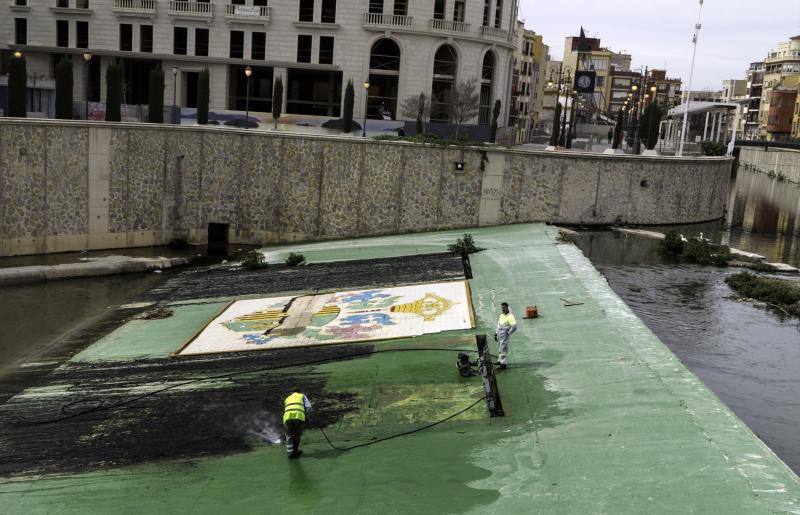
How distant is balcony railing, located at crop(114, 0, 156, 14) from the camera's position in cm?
7556

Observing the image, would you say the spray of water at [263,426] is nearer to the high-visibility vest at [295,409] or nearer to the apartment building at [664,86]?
the high-visibility vest at [295,409]

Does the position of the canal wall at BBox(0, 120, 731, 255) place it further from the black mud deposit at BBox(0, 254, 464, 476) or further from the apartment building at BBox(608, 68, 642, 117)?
the apartment building at BBox(608, 68, 642, 117)

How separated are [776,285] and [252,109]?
5413 cm

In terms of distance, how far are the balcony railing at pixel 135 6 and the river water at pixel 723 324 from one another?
157 feet

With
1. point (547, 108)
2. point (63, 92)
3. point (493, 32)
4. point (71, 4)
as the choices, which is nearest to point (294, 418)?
point (63, 92)

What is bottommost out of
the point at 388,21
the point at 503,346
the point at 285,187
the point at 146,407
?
the point at 146,407

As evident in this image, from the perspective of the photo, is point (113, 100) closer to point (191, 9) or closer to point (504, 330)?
point (191, 9)

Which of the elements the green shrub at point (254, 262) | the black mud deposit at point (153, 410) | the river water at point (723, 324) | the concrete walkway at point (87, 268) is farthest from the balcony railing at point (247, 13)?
the black mud deposit at point (153, 410)

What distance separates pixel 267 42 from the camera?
250 ft

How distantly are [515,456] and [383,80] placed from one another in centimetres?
6569

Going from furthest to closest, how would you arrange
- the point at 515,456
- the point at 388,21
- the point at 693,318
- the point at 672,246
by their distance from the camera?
the point at 388,21
the point at 672,246
the point at 693,318
the point at 515,456

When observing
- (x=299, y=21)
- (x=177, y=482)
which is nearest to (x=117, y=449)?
(x=177, y=482)

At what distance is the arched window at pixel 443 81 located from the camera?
77.6 metres

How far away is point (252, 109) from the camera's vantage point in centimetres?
7956
